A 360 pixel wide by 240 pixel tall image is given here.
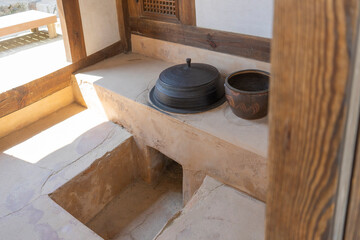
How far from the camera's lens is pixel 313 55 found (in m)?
0.67

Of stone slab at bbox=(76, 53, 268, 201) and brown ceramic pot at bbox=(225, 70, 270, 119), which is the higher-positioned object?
brown ceramic pot at bbox=(225, 70, 270, 119)

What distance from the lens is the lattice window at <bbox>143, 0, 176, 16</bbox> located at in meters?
3.86

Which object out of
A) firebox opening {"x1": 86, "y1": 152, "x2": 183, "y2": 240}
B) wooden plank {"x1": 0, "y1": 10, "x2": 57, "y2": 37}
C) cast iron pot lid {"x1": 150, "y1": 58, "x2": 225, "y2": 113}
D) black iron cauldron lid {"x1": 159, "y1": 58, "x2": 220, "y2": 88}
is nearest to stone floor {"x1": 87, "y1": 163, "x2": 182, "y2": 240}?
firebox opening {"x1": 86, "y1": 152, "x2": 183, "y2": 240}

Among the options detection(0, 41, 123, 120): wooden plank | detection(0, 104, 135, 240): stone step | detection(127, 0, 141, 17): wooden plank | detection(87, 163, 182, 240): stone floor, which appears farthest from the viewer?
detection(127, 0, 141, 17): wooden plank

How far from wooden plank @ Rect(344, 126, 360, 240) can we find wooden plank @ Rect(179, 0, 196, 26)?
3143 mm

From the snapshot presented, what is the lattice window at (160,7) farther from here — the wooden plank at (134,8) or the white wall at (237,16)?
the white wall at (237,16)

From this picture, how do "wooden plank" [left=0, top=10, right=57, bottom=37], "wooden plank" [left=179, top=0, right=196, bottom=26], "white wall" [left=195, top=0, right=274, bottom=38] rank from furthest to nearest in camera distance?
"wooden plank" [left=0, top=10, right=57, bottom=37], "wooden plank" [left=179, top=0, right=196, bottom=26], "white wall" [left=195, top=0, right=274, bottom=38]

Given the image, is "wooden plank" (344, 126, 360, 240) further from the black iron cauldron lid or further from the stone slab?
the black iron cauldron lid

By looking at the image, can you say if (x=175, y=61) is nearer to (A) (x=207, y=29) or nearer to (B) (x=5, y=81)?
(A) (x=207, y=29)

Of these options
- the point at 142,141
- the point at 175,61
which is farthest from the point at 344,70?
the point at 175,61

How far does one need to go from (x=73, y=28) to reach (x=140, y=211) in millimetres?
2130

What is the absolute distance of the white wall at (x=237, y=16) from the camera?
3186mm

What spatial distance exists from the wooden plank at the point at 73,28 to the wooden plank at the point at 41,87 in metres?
0.11

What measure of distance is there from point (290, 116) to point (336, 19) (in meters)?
0.22
